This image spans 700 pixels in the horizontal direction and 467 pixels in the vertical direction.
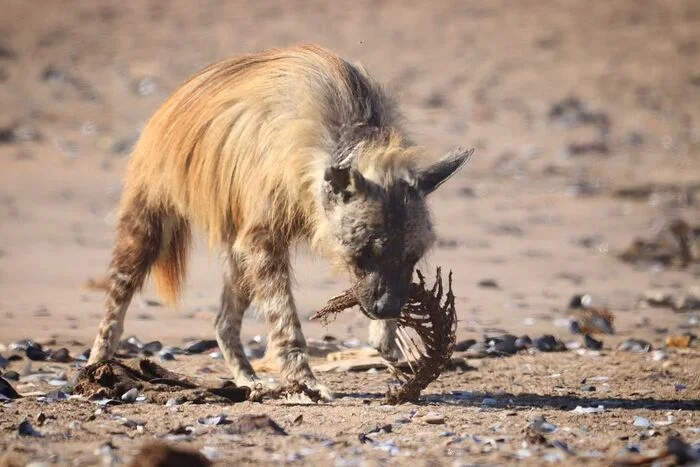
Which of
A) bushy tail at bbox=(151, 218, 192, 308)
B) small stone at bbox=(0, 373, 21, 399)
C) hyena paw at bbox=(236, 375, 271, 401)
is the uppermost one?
bushy tail at bbox=(151, 218, 192, 308)

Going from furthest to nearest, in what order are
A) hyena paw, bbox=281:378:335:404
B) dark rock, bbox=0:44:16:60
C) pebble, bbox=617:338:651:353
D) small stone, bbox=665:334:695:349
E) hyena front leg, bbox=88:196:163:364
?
dark rock, bbox=0:44:16:60, small stone, bbox=665:334:695:349, pebble, bbox=617:338:651:353, hyena front leg, bbox=88:196:163:364, hyena paw, bbox=281:378:335:404

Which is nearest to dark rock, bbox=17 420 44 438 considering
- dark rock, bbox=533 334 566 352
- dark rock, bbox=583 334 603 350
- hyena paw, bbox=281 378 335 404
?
hyena paw, bbox=281 378 335 404

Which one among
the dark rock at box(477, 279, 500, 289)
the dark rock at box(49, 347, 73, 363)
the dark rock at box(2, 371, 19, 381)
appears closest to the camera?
the dark rock at box(2, 371, 19, 381)

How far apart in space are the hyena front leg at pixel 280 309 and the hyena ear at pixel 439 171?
0.96 m

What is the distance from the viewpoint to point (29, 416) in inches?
238

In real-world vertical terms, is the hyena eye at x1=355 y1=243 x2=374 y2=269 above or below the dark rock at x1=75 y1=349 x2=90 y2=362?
above

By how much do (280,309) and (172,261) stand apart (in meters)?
1.39

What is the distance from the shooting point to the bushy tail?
800cm

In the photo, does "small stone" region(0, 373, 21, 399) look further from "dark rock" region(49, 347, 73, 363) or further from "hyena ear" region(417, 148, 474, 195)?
"hyena ear" region(417, 148, 474, 195)

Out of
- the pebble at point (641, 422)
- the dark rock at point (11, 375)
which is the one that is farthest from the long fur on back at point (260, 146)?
the pebble at point (641, 422)

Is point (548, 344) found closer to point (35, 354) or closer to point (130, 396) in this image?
point (130, 396)

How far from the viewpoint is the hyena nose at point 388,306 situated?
6.42m

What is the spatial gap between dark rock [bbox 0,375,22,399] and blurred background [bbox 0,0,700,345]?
1.95 m

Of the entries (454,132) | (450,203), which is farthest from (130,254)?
(454,132)
